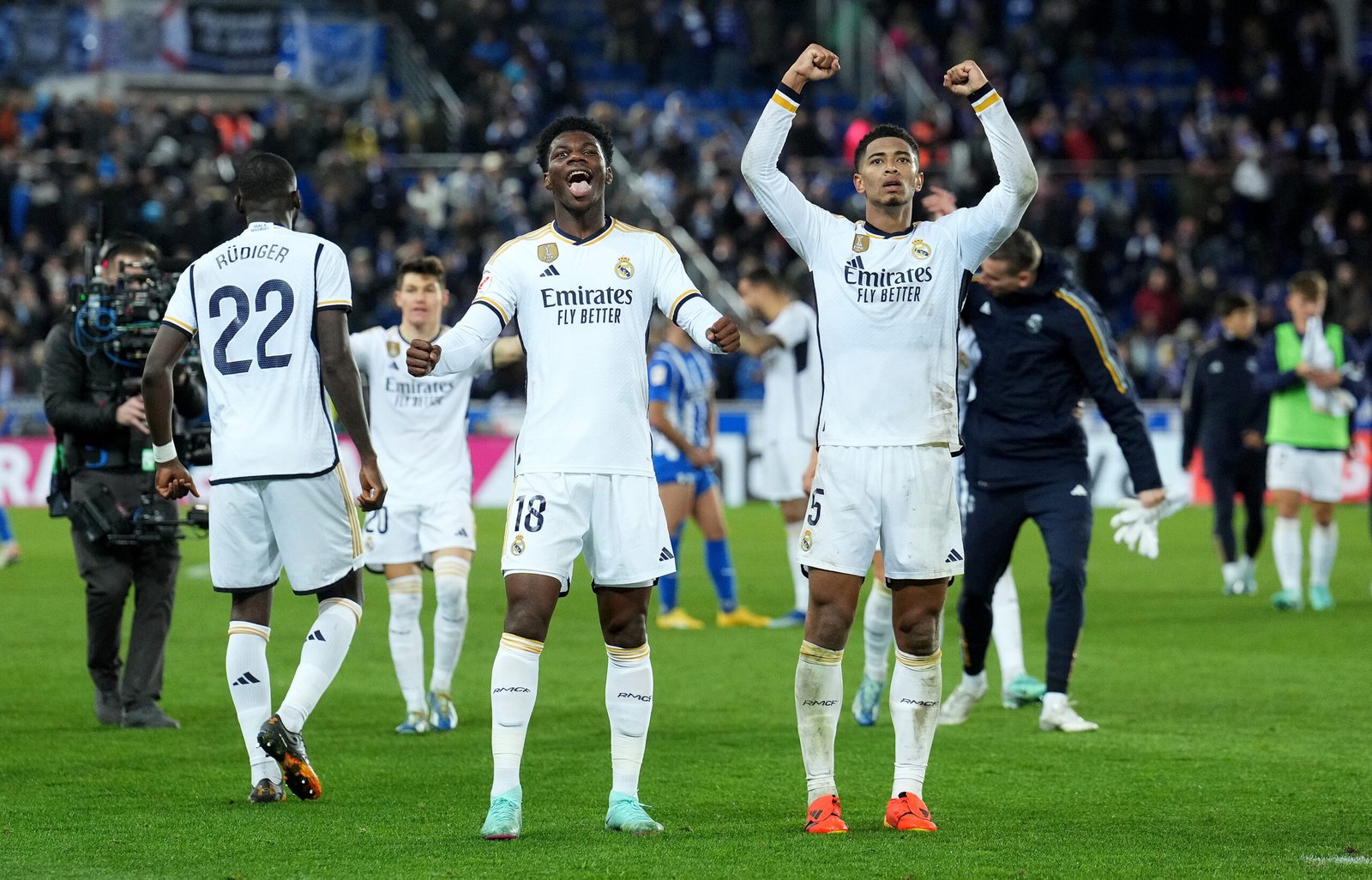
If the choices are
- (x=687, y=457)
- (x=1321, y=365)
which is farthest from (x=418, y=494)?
(x=1321, y=365)

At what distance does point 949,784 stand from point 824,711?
3.86 feet

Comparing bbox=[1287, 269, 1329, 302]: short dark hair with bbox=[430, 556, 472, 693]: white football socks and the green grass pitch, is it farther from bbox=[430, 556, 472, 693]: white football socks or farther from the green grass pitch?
bbox=[430, 556, 472, 693]: white football socks

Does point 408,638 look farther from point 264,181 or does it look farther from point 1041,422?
point 1041,422

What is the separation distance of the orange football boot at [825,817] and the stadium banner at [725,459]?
17.7 m

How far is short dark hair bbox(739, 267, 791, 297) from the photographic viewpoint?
13531 millimetres

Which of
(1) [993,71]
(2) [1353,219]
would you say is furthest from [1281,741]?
(1) [993,71]

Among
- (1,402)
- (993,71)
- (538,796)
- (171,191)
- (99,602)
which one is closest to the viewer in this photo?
(538,796)

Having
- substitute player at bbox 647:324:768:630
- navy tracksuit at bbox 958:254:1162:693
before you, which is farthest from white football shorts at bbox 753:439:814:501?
navy tracksuit at bbox 958:254:1162:693

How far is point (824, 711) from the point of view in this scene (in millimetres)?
6609

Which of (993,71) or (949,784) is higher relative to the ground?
(993,71)

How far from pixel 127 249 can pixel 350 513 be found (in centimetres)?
256

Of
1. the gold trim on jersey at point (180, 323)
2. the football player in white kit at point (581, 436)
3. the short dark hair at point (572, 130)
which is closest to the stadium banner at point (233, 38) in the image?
the gold trim on jersey at point (180, 323)

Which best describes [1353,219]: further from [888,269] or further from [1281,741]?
[888,269]

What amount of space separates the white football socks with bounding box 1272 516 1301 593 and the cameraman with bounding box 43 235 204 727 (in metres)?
8.97
